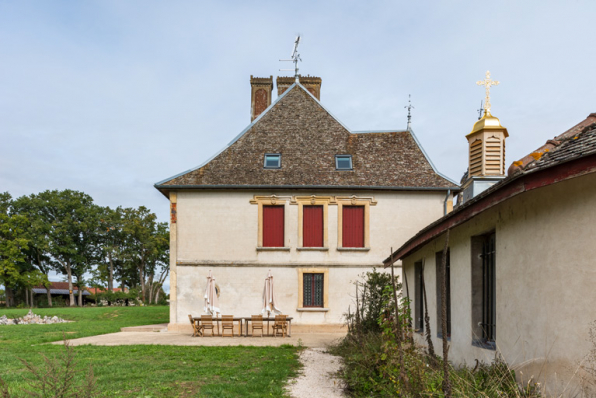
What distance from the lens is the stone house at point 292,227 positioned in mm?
20203

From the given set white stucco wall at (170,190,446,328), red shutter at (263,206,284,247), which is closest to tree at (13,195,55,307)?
white stucco wall at (170,190,446,328)

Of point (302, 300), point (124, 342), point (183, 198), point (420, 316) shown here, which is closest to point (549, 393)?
point (420, 316)

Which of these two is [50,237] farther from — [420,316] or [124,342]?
[420,316]

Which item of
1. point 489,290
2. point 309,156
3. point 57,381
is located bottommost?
point 57,381

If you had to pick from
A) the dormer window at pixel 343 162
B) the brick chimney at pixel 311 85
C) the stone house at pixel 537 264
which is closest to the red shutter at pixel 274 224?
the dormer window at pixel 343 162

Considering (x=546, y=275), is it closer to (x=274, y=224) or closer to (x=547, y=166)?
(x=547, y=166)

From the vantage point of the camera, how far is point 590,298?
4.73m

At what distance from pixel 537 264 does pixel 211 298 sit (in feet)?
47.6

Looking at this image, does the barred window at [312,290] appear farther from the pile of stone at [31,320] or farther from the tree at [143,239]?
the tree at [143,239]

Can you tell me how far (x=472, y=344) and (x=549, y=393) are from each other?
8.23 feet

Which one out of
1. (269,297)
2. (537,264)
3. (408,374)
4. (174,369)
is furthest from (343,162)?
(537,264)

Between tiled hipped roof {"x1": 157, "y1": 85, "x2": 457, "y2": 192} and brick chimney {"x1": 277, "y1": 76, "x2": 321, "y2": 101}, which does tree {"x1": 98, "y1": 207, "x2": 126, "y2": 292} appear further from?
tiled hipped roof {"x1": 157, "y1": 85, "x2": 457, "y2": 192}

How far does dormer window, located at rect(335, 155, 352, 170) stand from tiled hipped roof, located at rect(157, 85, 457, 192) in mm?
178

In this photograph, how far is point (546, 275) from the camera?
5297 mm
